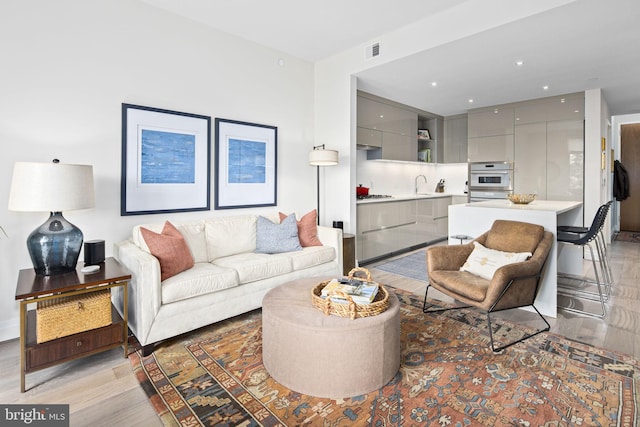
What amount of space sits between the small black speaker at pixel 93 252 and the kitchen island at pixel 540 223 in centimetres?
331

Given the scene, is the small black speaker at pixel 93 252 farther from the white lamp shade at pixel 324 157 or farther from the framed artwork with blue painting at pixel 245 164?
the white lamp shade at pixel 324 157

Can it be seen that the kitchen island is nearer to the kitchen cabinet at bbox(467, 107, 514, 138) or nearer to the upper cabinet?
the upper cabinet

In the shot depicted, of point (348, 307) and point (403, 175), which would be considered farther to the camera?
point (403, 175)

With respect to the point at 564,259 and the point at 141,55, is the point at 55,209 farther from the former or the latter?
the point at 564,259

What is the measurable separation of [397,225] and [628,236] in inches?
227

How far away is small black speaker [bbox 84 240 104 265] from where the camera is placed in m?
2.52

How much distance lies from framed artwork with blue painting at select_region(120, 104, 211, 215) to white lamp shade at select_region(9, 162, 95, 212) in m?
0.85

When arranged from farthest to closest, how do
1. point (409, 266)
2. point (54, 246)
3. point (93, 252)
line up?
point (409, 266)
point (93, 252)
point (54, 246)

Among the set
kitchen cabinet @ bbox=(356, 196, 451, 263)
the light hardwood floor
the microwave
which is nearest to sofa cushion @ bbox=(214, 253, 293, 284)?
the light hardwood floor

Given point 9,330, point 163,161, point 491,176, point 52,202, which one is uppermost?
point 491,176

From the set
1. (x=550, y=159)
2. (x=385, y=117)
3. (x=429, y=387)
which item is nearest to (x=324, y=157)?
(x=385, y=117)

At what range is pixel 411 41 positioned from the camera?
3.62 m

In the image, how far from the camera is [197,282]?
2.57m

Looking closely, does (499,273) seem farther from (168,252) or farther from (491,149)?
(491,149)
